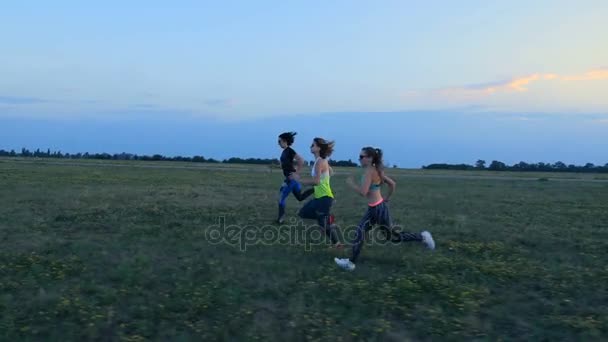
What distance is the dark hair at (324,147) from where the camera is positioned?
878cm

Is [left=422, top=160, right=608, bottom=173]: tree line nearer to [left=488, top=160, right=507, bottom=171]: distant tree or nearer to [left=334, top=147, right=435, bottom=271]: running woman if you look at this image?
[left=488, top=160, right=507, bottom=171]: distant tree

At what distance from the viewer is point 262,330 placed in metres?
5.46

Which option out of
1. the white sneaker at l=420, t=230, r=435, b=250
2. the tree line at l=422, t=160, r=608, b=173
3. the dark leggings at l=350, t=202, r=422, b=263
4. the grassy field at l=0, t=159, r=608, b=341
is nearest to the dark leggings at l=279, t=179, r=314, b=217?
the grassy field at l=0, t=159, r=608, b=341

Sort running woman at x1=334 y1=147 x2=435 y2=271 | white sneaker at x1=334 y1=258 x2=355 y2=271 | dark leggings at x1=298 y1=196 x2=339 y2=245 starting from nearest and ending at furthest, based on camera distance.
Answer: white sneaker at x1=334 y1=258 x2=355 y2=271
running woman at x1=334 y1=147 x2=435 y2=271
dark leggings at x1=298 y1=196 x2=339 y2=245

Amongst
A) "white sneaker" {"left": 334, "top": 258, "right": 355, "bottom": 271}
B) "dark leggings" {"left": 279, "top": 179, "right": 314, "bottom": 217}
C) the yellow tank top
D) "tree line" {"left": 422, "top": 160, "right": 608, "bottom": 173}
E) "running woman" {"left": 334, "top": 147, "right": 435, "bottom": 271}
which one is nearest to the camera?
"white sneaker" {"left": 334, "top": 258, "right": 355, "bottom": 271}

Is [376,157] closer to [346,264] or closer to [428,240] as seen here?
[346,264]

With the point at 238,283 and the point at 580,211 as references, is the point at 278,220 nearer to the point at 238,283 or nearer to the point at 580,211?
the point at 238,283

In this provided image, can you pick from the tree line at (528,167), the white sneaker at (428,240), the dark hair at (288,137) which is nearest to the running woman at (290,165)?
the dark hair at (288,137)

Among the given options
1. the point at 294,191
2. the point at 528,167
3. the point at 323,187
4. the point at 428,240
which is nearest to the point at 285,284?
the point at 323,187

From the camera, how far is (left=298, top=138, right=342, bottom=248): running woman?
343 inches

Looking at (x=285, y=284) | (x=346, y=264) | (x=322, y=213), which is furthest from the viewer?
(x=322, y=213)

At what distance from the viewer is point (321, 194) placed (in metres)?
8.80

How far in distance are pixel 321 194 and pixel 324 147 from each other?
2.42ft

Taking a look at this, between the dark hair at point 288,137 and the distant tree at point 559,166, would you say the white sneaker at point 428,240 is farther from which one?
the distant tree at point 559,166
